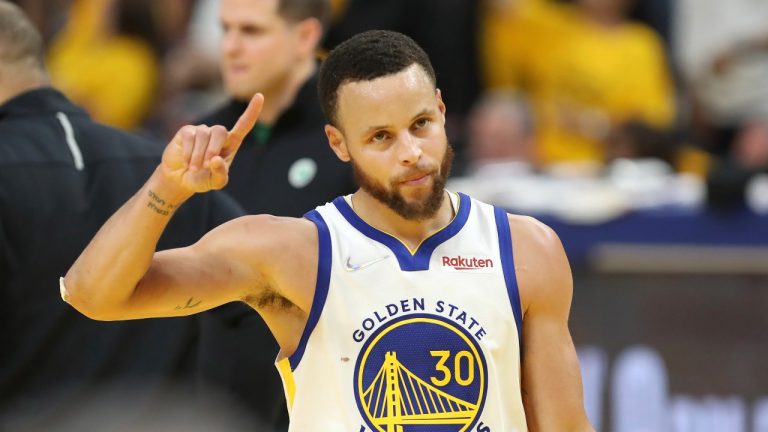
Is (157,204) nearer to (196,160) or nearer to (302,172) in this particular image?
(196,160)

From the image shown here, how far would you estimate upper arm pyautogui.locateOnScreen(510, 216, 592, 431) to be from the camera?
3.30m

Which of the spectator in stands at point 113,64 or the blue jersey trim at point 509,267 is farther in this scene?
the spectator in stands at point 113,64

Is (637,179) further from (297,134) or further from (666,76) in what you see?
(297,134)

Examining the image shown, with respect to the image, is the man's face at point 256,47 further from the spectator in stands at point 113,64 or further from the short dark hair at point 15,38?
the spectator in stands at point 113,64

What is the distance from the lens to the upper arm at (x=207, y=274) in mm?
3121

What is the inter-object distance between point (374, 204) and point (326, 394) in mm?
492

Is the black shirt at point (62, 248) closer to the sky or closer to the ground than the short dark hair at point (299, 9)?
closer to the ground

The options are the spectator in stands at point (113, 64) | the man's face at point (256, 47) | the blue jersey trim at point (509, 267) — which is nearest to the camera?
the blue jersey trim at point (509, 267)

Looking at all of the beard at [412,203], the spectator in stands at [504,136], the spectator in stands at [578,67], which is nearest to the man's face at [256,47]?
the beard at [412,203]

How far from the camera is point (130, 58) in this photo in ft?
33.9

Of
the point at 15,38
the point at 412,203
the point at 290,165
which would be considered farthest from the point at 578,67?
the point at 412,203

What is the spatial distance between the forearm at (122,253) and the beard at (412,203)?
18.8 inches

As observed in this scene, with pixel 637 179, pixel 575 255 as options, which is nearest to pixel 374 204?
pixel 575 255

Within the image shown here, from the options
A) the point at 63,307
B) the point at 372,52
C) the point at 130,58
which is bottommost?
the point at 63,307
